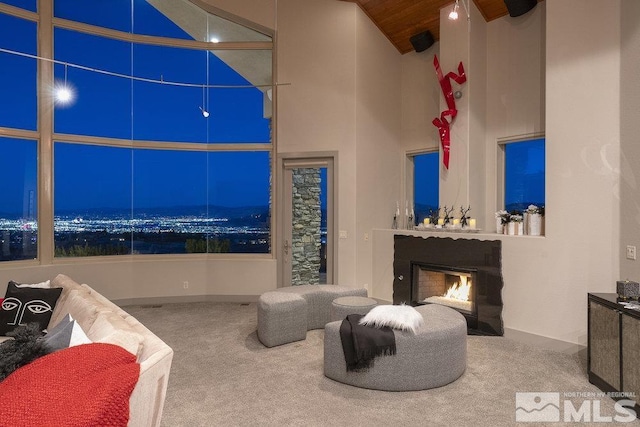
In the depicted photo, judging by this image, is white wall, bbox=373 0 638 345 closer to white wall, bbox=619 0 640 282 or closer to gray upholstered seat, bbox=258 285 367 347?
white wall, bbox=619 0 640 282

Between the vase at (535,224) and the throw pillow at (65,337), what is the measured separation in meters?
4.35

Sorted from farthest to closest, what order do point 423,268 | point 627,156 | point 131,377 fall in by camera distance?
point 423,268, point 627,156, point 131,377

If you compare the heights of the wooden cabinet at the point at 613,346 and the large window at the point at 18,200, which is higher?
the large window at the point at 18,200

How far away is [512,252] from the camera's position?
467 cm

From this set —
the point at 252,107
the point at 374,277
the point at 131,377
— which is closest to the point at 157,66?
the point at 252,107

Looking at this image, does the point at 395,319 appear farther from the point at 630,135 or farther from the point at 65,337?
the point at 630,135

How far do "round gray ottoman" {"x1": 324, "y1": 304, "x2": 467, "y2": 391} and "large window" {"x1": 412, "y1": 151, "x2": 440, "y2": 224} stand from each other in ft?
10.5

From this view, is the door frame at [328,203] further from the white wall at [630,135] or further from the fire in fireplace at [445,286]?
the white wall at [630,135]

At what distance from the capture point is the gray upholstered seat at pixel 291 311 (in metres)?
4.37

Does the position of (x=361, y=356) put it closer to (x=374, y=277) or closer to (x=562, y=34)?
(x=374, y=277)

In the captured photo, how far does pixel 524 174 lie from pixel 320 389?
156 inches

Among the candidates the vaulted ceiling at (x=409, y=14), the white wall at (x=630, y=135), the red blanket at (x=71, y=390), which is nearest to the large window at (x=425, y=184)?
the vaulted ceiling at (x=409, y=14)

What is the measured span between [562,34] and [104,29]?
618 centimetres

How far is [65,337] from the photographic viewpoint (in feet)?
7.18
